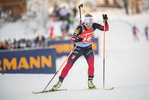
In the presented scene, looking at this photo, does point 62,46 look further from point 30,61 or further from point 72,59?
point 72,59

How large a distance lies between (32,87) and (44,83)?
57cm

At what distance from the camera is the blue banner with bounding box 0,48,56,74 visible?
9.37 m

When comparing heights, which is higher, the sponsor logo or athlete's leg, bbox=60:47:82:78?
athlete's leg, bbox=60:47:82:78

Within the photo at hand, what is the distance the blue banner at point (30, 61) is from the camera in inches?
369

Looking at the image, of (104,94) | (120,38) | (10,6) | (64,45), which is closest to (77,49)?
(104,94)

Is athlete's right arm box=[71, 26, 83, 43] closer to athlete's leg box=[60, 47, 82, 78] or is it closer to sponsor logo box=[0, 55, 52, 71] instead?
athlete's leg box=[60, 47, 82, 78]

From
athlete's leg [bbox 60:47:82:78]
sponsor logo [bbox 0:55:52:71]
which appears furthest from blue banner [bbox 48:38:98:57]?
athlete's leg [bbox 60:47:82:78]

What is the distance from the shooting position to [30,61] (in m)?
9.44

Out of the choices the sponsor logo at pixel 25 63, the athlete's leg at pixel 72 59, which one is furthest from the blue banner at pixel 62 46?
the athlete's leg at pixel 72 59

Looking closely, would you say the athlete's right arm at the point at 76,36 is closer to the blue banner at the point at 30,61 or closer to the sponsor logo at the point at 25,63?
the blue banner at the point at 30,61

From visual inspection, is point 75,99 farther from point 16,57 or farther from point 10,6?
point 10,6

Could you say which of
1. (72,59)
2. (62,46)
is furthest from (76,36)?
(62,46)

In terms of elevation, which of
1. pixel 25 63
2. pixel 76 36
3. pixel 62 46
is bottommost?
pixel 62 46

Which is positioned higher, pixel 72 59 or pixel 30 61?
pixel 72 59
